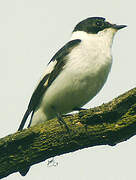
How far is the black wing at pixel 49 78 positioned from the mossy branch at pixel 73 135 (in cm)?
130

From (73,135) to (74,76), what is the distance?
133cm

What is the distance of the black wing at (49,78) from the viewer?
595 cm

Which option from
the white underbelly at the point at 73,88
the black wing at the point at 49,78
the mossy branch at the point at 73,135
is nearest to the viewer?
the mossy branch at the point at 73,135

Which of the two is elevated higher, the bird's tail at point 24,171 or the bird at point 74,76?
the bird at point 74,76

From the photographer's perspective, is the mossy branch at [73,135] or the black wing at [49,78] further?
the black wing at [49,78]

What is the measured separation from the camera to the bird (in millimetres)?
5609

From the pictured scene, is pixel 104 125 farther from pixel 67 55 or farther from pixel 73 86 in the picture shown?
pixel 67 55

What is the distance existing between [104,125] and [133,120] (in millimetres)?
384

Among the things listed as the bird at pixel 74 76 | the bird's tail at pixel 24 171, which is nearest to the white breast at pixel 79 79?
the bird at pixel 74 76

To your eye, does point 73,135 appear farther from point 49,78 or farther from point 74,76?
point 49,78

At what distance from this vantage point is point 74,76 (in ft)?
18.4

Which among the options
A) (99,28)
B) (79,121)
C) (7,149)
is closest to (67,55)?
(99,28)

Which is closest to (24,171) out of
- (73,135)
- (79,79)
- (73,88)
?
(73,135)

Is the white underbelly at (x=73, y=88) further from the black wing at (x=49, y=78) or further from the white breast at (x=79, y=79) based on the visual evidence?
the black wing at (x=49, y=78)
